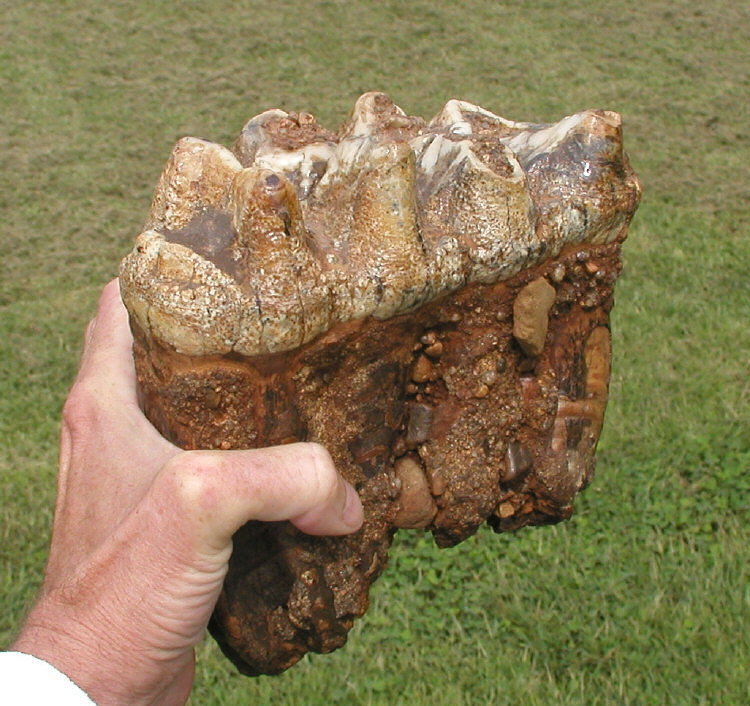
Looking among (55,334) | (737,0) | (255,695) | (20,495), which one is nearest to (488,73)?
(737,0)

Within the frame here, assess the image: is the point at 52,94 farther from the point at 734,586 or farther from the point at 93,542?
the point at 93,542

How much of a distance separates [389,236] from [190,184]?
28 cm

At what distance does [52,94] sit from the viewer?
545cm

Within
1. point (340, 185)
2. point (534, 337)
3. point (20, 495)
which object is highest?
point (340, 185)

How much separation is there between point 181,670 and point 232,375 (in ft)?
1.40

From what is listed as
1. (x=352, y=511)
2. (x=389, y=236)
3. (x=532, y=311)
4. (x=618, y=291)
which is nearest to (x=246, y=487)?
(x=352, y=511)

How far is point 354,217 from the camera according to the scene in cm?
141

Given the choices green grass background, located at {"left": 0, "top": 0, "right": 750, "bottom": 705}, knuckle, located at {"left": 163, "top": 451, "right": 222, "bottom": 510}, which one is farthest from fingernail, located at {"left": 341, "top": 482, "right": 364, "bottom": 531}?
green grass background, located at {"left": 0, "top": 0, "right": 750, "bottom": 705}

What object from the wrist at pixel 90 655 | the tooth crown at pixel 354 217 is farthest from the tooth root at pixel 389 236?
the wrist at pixel 90 655

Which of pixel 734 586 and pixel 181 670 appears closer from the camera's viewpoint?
pixel 181 670

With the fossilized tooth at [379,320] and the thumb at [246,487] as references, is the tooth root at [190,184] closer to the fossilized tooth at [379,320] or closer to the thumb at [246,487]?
the fossilized tooth at [379,320]

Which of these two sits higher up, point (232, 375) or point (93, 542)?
point (232, 375)

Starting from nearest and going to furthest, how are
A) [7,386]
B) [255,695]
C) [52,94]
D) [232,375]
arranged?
[232,375]
[255,695]
[7,386]
[52,94]

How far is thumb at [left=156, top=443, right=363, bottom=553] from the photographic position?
3.95 feet
